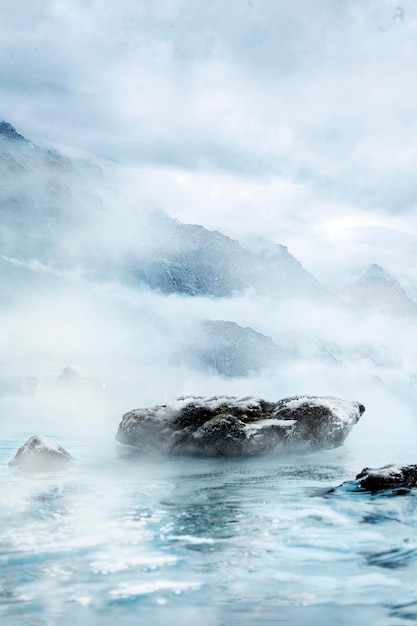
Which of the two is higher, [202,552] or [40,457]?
[40,457]

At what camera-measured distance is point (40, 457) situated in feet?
101

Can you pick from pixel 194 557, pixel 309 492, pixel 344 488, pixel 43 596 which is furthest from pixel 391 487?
pixel 43 596

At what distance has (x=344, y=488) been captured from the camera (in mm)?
24516

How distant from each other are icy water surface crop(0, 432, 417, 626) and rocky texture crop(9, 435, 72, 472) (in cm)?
334

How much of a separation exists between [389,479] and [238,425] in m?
13.2

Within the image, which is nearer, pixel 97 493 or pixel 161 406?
pixel 97 493

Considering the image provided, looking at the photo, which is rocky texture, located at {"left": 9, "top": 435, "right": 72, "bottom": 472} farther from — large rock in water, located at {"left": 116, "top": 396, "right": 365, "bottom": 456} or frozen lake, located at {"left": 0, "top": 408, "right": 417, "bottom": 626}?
large rock in water, located at {"left": 116, "top": 396, "right": 365, "bottom": 456}

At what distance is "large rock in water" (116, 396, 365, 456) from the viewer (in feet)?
117

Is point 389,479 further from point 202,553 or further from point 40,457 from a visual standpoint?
point 40,457

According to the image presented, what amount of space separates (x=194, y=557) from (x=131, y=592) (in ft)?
9.53

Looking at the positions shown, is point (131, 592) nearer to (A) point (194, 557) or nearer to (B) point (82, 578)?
(B) point (82, 578)

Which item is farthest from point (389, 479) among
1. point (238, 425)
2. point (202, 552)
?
point (238, 425)

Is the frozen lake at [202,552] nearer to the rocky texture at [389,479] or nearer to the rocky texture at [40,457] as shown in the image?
the rocky texture at [389,479]

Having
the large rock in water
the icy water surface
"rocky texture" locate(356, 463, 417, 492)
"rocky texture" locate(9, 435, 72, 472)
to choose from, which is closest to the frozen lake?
the icy water surface
